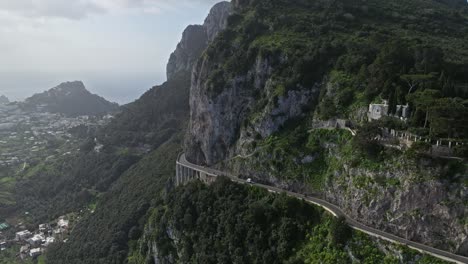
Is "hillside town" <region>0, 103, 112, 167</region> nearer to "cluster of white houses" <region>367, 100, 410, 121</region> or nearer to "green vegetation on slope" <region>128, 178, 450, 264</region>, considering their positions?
"green vegetation on slope" <region>128, 178, 450, 264</region>

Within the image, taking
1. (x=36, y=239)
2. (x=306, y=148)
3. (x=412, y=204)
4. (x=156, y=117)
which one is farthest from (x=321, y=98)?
(x=156, y=117)

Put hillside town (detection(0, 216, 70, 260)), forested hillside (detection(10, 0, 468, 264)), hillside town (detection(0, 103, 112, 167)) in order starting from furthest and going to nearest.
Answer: hillside town (detection(0, 103, 112, 167))
hillside town (detection(0, 216, 70, 260))
forested hillside (detection(10, 0, 468, 264))

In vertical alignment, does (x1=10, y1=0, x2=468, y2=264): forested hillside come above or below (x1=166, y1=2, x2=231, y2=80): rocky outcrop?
below

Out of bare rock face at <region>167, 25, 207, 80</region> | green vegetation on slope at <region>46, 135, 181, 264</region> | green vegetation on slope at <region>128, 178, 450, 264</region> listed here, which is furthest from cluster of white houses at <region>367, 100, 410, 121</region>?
bare rock face at <region>167, 25, 207, 80</region>

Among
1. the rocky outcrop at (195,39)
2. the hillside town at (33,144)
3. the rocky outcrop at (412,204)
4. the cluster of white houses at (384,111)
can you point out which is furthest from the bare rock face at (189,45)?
the rocky outcrop at (412,204)

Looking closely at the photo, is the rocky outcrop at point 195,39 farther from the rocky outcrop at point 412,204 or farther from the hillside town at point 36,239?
the rocky outcrop at point 412,204

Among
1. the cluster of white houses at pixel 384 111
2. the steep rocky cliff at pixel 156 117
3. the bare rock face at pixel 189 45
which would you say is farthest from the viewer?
the bare rock face at pixel 189 45

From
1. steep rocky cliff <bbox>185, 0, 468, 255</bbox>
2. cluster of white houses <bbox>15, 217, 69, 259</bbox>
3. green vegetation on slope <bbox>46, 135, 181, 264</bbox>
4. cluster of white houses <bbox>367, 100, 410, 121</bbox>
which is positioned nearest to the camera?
steep rocky cliff <bbox>185, 0, 468, 255</bbox>

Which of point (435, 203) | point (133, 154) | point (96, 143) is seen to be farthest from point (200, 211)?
point (96, 143)

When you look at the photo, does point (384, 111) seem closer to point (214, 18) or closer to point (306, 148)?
point (306, 148)

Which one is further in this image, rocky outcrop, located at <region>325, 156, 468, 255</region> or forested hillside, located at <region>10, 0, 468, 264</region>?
forested hillside, located at <region>10, 0, 468, 264</region>
